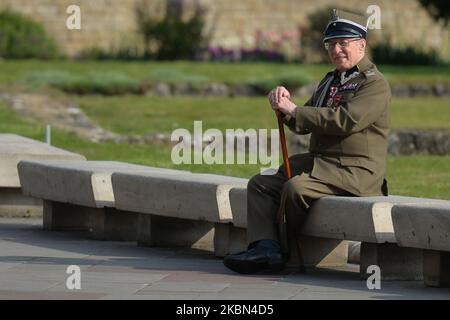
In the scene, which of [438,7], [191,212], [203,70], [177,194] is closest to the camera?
[191,212]

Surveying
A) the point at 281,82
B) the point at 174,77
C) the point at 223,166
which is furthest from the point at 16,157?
the point at 174,77

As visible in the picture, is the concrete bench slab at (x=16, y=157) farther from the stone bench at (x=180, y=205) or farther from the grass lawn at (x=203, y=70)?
the grass lawn at (x=203, y=70)

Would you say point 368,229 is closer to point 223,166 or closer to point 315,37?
point 223,166

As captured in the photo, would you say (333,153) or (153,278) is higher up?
(333,153)

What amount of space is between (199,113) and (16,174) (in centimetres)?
960

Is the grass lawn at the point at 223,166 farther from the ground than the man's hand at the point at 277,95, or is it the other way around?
the man's hand at the point at 277,95

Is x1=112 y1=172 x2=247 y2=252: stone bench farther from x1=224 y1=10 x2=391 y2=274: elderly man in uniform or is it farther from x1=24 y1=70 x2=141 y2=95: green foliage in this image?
x1=24 y1=70 x2=141 y2=95: green foliage

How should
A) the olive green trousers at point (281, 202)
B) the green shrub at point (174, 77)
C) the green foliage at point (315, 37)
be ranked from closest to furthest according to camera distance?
the olive green trousers at point (281, 202), the green shrub at point (174, 77), the green foliage at point (315, 37)

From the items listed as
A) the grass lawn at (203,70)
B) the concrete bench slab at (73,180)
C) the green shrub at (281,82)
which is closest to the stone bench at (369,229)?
the concrete bench slab at (73,180)

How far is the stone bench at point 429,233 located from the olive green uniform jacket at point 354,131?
0.58 meters

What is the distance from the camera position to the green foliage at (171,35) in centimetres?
3531

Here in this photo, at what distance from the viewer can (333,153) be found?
9906 millimetres

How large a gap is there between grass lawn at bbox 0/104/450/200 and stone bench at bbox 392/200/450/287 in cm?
413

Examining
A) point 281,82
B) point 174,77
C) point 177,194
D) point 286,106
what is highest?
point 174,77
